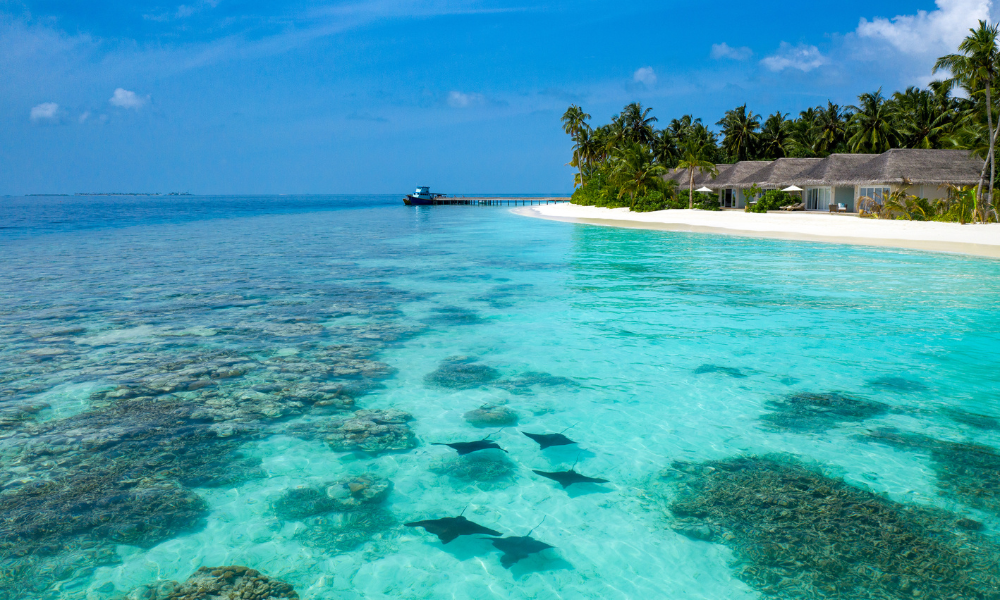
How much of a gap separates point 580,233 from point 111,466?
30944mm

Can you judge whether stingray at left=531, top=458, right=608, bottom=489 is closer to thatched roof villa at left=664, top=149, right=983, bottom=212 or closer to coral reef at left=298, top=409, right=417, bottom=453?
coral reef at left=298, top=409, right=417, bottom=453

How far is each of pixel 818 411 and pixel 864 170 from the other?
133 ft

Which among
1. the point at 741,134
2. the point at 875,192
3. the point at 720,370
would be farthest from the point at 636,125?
the point at 720,370

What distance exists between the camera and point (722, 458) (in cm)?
562

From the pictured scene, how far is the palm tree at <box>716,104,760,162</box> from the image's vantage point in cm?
6531

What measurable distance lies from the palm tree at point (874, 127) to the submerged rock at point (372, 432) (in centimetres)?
5674

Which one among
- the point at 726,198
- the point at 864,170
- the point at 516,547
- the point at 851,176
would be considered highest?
the point at 864,170

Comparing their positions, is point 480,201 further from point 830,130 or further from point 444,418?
point 444,418

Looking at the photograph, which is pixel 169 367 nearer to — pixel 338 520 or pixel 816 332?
pixel 338 520

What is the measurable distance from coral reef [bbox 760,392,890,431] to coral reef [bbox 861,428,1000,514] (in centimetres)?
42

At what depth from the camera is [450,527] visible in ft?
15.1

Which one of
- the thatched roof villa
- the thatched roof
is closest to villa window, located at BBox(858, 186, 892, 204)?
the thatched roof villa

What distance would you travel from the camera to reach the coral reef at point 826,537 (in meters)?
3.72

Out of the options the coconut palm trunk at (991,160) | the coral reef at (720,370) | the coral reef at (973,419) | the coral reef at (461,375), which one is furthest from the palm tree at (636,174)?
the coral reef at (973,419)
